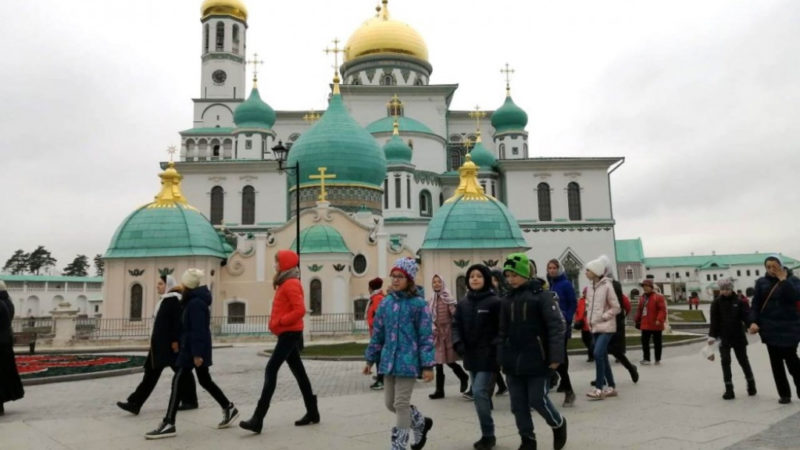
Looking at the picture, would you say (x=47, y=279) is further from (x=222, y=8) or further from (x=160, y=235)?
(x=160, y=235)

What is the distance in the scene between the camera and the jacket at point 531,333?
546cm

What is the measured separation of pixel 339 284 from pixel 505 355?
19.3 meters

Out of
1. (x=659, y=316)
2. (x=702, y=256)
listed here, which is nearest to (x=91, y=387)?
(x=659, y=316)

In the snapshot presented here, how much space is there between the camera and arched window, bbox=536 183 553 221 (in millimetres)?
41656

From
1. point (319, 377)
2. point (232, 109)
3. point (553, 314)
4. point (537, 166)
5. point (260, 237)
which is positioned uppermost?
point (232, 109)

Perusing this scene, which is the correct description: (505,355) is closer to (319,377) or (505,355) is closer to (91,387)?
(319,377)

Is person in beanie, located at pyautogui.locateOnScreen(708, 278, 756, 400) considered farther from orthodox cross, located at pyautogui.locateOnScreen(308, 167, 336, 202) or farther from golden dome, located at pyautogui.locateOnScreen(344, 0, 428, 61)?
golden dome, located at pyautogui.locateOnScreen(344, 0, 428, 61)

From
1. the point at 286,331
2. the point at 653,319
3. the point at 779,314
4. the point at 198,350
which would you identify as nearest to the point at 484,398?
the point at 286,331

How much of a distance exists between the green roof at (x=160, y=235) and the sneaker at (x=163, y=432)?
18.6 meters

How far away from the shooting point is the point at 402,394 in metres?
5.42

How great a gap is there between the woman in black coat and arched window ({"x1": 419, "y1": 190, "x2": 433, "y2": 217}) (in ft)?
107

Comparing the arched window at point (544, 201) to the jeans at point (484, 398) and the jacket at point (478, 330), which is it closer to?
the jacket at point (478, 330)

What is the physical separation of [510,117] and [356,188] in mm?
18440

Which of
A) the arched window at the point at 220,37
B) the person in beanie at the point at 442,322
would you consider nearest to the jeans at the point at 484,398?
the person in beanie at the point at 442,322
